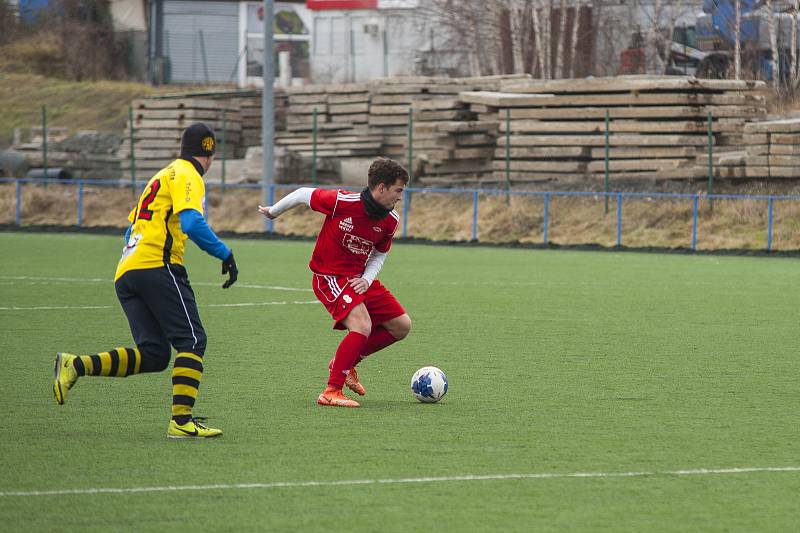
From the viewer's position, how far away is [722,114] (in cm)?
2928

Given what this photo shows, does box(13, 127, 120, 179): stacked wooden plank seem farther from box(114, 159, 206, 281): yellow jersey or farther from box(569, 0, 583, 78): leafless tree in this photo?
box(114, 159, 206, 281): yellow jersey

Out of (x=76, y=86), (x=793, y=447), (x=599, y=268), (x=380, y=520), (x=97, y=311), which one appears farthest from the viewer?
(x=76, y=86)

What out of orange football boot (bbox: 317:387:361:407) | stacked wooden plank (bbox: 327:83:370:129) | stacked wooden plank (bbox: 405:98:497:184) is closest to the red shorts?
orange football boot (bbox: 317:387:361:407)

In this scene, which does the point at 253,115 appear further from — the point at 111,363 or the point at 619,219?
the point at 111,363

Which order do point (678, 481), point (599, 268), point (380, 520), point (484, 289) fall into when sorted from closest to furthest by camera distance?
1. point (380, 520)
2. point (678, 481)
3. point (484, 289)
4. point (599, 268)

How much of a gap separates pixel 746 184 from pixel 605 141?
328cm

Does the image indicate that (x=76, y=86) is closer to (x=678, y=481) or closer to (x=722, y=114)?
(x=722, y=114)

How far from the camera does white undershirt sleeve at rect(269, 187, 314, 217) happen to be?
27.1 ft

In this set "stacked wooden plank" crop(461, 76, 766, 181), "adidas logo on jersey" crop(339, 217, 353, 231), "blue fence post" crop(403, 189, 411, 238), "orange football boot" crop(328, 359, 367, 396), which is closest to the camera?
"adidas logo on jersey" crop(339, 217, 353, 231)

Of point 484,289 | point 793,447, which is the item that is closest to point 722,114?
point 484,289

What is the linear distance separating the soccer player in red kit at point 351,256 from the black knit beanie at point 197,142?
0.95 metres

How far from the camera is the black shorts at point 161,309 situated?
7.39 meters

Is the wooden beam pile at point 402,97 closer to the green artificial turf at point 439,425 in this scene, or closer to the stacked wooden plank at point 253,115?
the stacked wooden plank at point 253,115

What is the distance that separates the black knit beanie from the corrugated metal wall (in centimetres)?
4216
